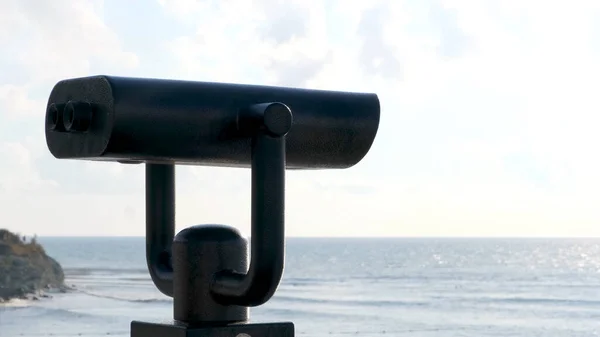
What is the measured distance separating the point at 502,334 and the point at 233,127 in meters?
42.5

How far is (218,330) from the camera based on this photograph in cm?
164

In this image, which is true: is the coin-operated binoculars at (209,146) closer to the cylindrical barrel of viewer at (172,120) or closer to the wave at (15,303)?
the cylindrical barrel of viewer at (172,120)

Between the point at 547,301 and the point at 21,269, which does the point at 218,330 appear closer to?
the point at 547,301

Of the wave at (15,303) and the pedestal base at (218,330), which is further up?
the wave at (15,303)

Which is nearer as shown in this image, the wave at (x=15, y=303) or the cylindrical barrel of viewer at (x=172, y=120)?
the cylindrical barrel of viewer at (x=172, y=120)

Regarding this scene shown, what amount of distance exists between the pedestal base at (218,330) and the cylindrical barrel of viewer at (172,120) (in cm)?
26

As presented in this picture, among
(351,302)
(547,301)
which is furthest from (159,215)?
(547,301)

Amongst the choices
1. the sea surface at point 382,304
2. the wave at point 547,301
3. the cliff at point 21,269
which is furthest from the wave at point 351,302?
the cliff at point 21,269

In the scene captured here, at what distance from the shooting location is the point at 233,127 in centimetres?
173

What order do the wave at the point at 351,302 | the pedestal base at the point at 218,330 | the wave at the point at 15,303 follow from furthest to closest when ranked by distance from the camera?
the wave at the point at 351,302 < the wave at the point at 15,303 < the pedestal base at the point at 218,330

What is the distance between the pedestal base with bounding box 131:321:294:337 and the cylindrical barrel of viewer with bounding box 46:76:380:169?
0.26 metres

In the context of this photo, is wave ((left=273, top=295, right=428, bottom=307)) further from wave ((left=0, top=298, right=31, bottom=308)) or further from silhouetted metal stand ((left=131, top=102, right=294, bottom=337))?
silhouetted metal stand ((left=131, top=102, right=294, bottom=337))

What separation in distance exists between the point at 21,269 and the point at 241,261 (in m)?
60.3

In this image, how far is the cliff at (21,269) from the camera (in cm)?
5725
